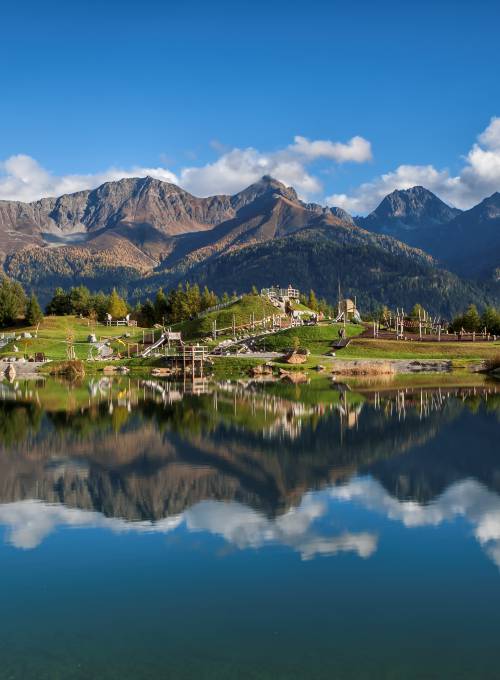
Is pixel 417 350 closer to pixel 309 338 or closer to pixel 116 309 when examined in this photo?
pixel 309 338

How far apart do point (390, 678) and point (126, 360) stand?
104640mm

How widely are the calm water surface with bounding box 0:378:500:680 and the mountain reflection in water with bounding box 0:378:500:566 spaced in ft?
0.52

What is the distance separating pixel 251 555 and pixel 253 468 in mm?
14377

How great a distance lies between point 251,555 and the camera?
2297 cm

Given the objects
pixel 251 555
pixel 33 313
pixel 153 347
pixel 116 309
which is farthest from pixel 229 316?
pixel 251 555

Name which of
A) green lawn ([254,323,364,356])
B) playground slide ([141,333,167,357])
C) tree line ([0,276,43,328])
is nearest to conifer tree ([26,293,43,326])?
tree line ([0,276,43,328])

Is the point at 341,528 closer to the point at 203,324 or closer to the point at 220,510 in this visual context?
the point at 220,510

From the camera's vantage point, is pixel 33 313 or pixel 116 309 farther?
pixel 116 309

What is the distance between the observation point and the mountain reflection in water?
26.9 meters

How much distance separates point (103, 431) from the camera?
2007 inches

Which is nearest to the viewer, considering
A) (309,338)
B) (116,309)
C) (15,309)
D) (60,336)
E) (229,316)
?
(309,338)

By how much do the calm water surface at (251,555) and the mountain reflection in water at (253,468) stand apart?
159mm

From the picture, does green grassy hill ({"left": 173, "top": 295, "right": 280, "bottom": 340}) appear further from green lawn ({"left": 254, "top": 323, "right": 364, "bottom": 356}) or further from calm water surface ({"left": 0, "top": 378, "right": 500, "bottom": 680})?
calm water surface ({"left": 0, "top": 378, "right": 500, "bottom": 680})

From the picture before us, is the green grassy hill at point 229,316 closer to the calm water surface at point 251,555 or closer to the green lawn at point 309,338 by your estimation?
the green lawn at point 309,338
